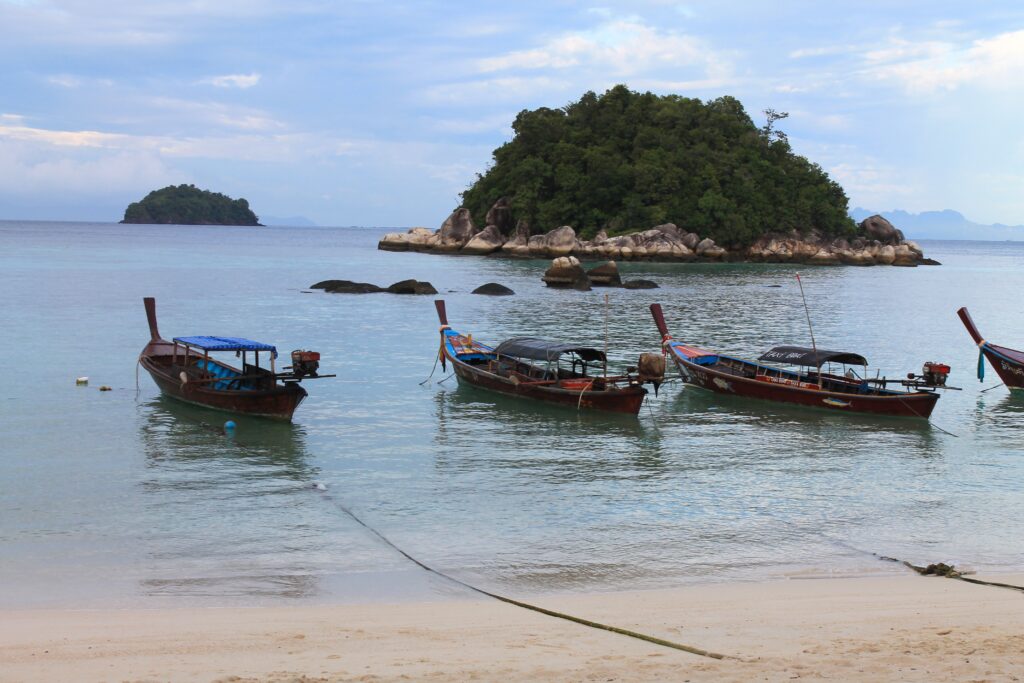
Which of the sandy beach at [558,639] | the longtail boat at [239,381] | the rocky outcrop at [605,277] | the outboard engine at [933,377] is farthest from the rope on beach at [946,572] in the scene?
the rocky outcrop at [605,277]

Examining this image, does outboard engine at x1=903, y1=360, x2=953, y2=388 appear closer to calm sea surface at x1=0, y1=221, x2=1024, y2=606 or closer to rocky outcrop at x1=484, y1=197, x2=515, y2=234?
calm sea surface at x1=0, y1=221, x2=1024, y2=606

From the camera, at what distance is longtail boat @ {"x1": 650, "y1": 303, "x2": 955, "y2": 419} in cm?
2278

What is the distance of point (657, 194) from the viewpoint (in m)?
102

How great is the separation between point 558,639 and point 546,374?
1574 cm

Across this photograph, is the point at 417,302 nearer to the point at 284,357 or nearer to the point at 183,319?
the point at 183,319

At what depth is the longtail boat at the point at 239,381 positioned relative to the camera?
20750mm

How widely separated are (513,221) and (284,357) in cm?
8067

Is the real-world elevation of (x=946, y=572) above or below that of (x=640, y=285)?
below

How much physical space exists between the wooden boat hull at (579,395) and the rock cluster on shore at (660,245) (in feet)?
242

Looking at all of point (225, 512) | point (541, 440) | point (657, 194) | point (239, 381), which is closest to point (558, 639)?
point (225, 512)

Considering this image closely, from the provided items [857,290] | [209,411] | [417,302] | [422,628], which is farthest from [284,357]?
[857,290]

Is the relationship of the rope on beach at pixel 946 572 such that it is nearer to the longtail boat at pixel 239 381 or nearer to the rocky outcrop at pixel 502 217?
the longtail boat at pixel 239 381

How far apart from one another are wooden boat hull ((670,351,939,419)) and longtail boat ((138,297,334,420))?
34.9ft

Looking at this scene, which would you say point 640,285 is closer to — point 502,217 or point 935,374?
point 935,374
